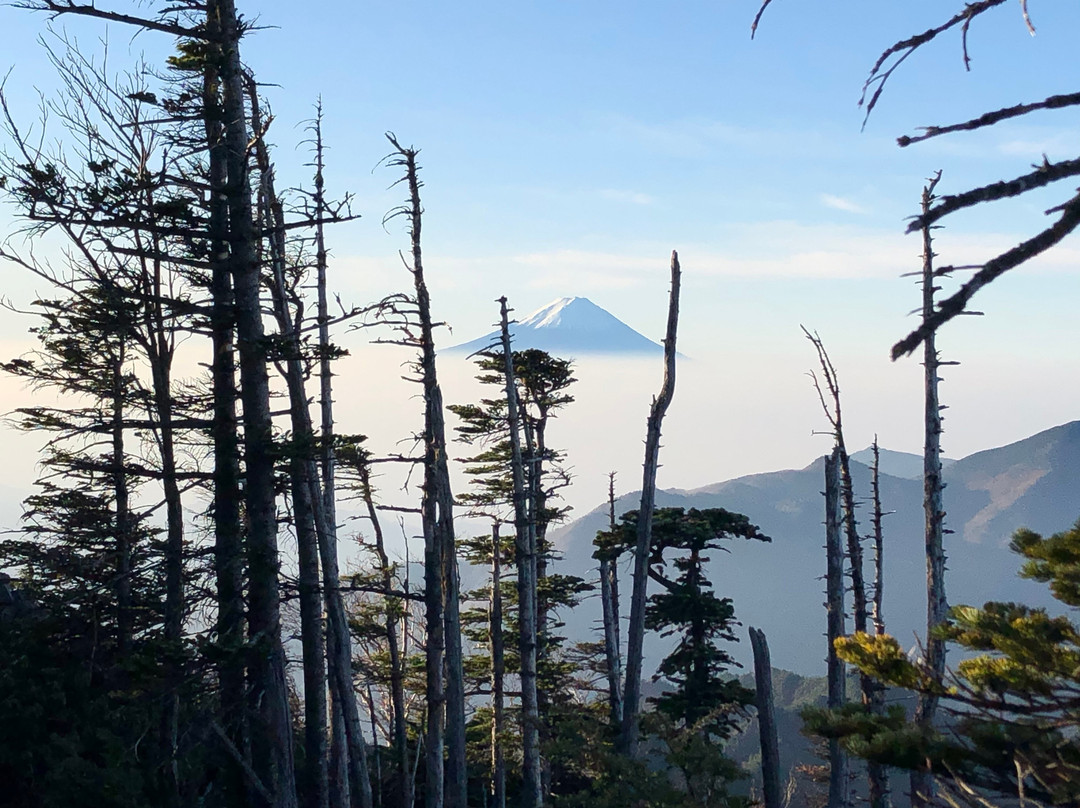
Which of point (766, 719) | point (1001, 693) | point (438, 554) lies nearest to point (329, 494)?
point (438, 554)

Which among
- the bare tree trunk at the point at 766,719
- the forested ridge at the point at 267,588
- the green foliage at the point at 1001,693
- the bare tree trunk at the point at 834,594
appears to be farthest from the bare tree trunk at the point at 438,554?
the green foliage at the point at 1001,693

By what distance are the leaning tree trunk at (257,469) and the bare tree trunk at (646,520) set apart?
284 inches

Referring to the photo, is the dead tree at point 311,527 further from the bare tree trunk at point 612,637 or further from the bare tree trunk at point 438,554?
the bare tree trunk at point 612,637

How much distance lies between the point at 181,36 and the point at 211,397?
4958mm

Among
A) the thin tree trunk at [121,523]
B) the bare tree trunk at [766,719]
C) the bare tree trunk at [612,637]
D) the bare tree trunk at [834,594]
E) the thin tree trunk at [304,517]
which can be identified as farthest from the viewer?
the bare tree trunk at [612,637]

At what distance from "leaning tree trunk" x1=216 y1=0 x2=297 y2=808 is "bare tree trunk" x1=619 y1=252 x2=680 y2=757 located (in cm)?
722

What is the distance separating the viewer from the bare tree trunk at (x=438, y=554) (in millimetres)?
16828

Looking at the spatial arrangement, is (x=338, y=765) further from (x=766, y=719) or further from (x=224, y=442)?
(x=224, y=442)

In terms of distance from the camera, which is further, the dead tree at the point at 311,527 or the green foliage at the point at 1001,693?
the dead tree at the point at 311,527

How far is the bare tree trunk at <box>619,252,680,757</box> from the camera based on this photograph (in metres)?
16.7

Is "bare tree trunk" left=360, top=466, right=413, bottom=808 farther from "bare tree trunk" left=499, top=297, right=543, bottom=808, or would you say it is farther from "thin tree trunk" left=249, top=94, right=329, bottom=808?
"thin tree trunk" left=249, top=94, right=329, bottom=808

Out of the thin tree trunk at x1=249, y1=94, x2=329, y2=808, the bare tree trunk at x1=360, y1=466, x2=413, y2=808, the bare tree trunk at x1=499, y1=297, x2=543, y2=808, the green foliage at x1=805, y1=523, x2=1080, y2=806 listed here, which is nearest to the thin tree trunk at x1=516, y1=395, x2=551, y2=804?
the bare tree trunk at x1=499, y1=297, x2=543, y2=808

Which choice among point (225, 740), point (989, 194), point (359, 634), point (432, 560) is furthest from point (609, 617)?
point (989, 194)

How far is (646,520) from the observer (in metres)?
17.2
